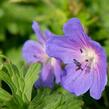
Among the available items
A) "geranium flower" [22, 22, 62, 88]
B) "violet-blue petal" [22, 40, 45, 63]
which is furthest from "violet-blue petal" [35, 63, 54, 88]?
"violet-blue petal" [22, 40, 45, 63]

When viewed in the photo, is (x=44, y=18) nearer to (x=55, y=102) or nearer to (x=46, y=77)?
(x=46, y=77)

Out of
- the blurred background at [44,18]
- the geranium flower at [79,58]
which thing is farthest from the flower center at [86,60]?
the blurred background at [44,18]

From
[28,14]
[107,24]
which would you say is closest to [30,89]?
[107,24]

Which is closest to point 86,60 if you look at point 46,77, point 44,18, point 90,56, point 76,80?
point 90,56

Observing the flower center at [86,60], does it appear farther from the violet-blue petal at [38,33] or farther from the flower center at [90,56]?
the violet-blue petal at [38,33]

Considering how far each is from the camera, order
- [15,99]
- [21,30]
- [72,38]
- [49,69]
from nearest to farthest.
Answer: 1. [15,99]
2. [72,38]
3. [49,69]
4. [21,30]

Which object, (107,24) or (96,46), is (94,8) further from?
(96,46)
